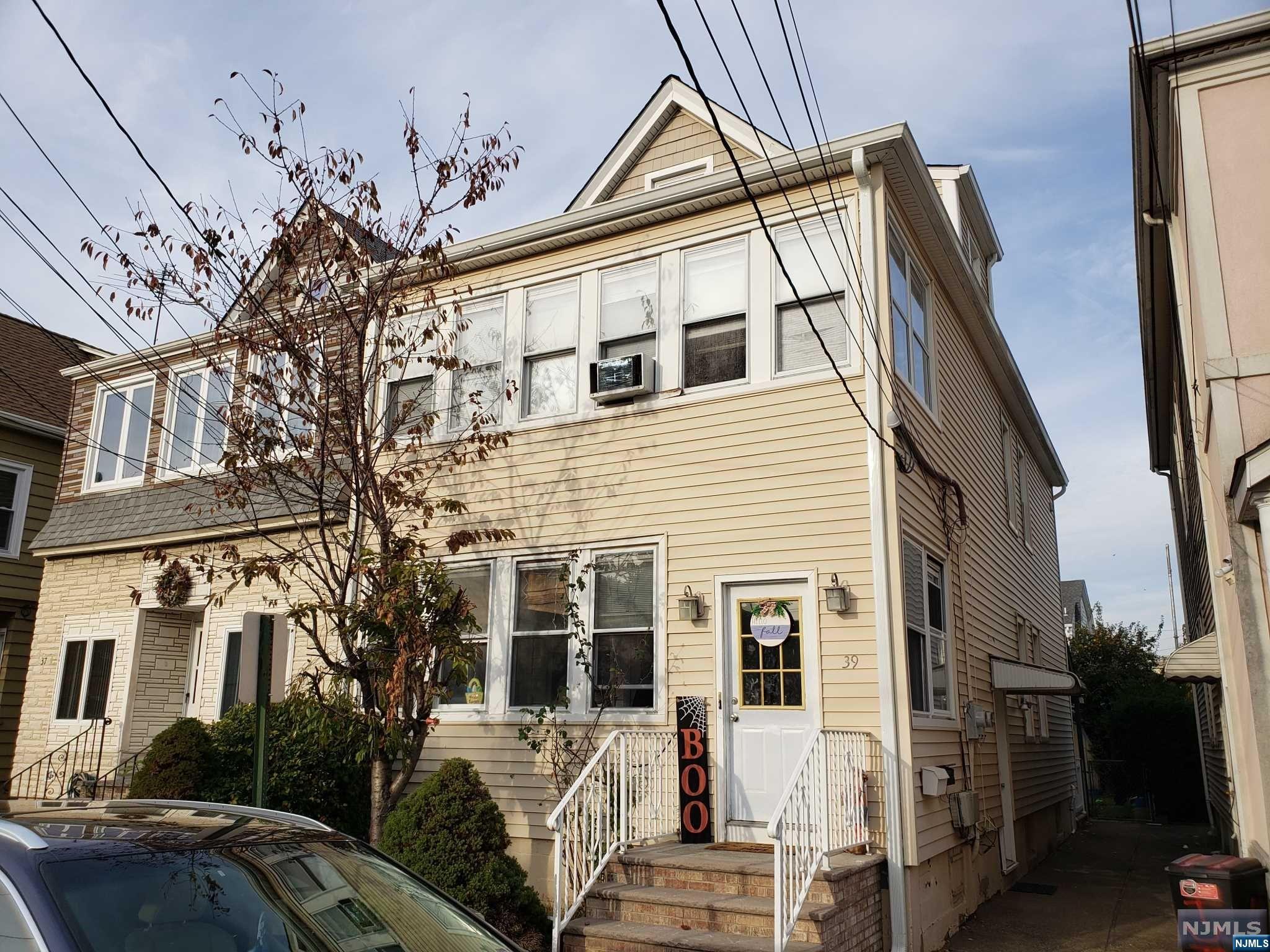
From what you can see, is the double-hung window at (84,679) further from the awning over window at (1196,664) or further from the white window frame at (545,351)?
the awning over window at (1196,664)

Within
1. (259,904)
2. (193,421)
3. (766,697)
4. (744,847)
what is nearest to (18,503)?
(193,421)

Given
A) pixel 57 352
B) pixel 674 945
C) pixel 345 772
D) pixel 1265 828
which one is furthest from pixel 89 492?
pixel 1265 828

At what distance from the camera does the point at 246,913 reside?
2984mm

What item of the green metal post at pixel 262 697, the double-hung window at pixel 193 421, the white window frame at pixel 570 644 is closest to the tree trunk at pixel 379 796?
the white window frame at pixel 570 644

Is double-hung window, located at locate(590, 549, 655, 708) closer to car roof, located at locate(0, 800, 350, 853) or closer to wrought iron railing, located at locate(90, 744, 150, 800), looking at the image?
car roof, located at locate(0, 800, 350, 853)

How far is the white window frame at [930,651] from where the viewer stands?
8.27m

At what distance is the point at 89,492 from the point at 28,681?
2.71 m

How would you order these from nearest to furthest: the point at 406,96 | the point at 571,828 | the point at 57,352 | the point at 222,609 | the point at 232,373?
the point at 571,828
the point at 406,96
the point at 222,609
the point at 232,373
the point at 57,352

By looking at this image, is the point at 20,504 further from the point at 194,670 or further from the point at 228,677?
the point at 228,677

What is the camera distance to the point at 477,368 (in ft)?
35.3

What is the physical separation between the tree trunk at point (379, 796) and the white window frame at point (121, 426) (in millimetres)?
7436

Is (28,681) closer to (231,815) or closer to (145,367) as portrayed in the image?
(145,367)

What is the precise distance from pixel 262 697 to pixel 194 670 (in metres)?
7.83

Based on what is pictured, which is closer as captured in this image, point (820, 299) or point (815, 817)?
point (815, 817)
